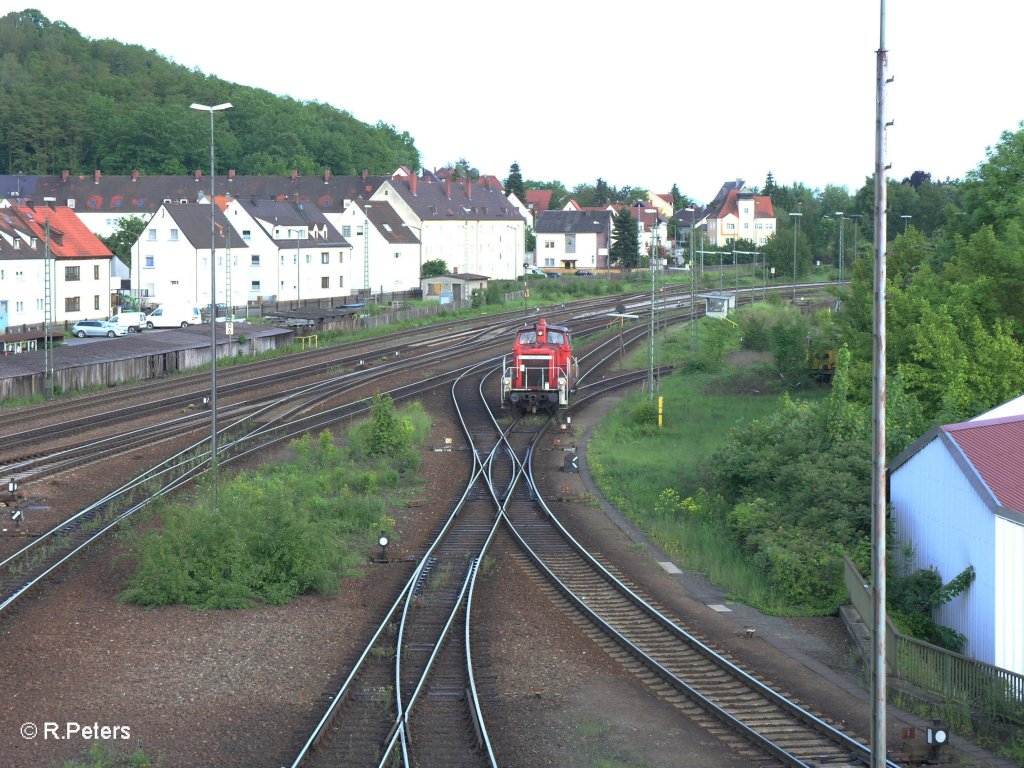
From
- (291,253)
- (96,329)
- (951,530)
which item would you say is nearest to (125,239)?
(291,253)

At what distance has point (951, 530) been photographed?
63.9 feet

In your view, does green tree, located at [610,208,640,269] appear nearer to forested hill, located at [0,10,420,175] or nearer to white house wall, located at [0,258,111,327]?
forested hill, located at [0,10,420,175]

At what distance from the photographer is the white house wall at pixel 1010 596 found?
17125 mm

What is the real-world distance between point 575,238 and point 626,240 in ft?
27.7

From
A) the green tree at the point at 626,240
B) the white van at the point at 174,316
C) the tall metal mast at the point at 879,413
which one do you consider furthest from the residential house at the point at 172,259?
the tall metal mast at the point at 879,413

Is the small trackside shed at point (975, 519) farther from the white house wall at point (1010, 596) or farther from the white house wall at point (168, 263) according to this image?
the white house wall at point (168, 263)

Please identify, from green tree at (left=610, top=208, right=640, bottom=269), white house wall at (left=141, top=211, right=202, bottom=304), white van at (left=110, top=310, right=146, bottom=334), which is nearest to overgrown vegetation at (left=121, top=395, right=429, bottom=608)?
white van at (left=110, top=310, right=146, bottom=334)

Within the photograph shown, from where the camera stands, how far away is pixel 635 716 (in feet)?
48.9

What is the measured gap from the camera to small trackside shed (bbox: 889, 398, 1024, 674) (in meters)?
17.2

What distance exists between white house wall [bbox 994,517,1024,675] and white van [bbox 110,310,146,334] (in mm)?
58537

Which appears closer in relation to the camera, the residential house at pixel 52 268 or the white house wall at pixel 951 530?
the white house wall at pixel 951 530

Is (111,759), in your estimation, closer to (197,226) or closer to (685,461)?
(685,461)

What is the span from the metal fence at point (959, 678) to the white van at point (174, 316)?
202ft

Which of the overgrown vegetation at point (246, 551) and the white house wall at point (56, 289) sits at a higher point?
the white house wall at point (56, 289)
